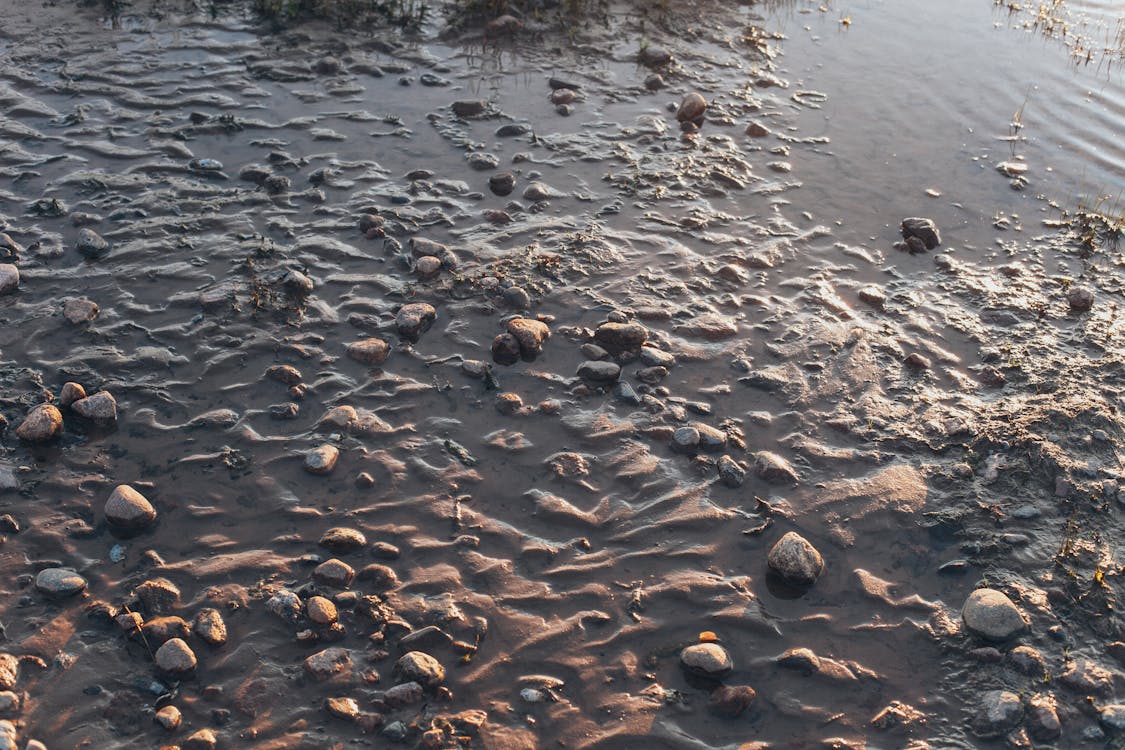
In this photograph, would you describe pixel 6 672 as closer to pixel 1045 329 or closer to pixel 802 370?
pixel 802 370

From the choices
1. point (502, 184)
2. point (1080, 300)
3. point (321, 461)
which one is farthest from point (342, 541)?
point (1080, 300)

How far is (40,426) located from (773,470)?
14.5 feet

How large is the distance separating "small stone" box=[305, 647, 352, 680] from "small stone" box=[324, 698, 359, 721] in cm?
14

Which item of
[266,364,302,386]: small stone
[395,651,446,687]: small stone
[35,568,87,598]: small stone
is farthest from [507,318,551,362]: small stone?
[35,568,87,598]: small stone

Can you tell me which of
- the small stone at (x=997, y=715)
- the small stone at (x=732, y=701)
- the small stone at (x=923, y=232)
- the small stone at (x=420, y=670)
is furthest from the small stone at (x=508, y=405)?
the small stone at (x=923, y=232)

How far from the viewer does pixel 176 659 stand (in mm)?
4227

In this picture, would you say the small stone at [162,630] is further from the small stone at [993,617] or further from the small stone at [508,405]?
the small stone at [993,617]

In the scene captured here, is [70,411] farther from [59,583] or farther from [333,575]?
[333,575]

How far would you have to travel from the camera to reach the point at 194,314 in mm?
6492

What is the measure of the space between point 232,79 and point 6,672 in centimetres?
706

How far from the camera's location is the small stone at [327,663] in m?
4.27

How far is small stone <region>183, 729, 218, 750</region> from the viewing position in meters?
3.93

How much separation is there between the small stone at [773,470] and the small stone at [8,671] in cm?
410

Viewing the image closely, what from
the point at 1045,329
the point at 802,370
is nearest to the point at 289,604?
the point at 802,370
